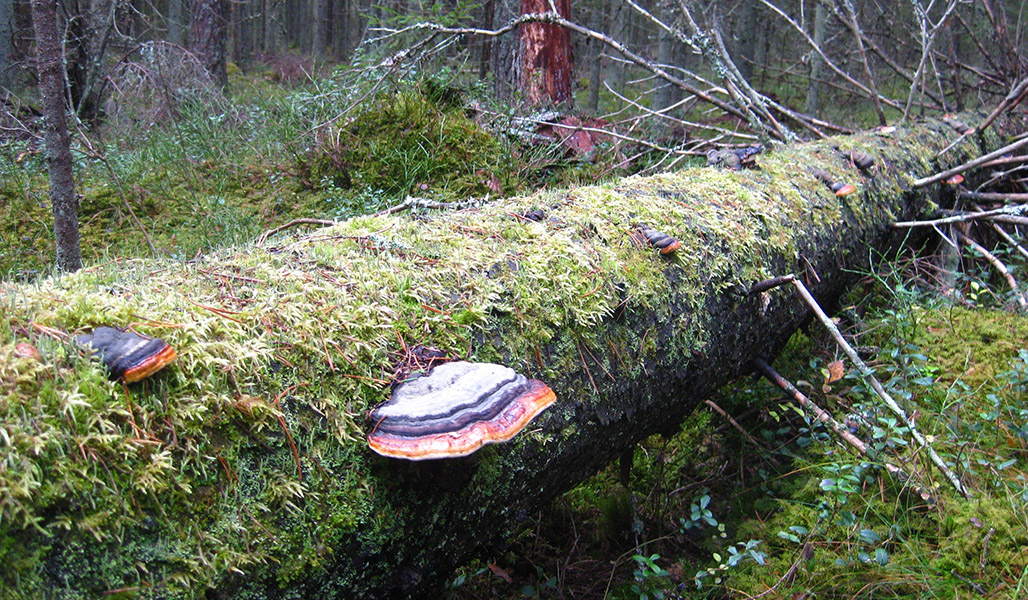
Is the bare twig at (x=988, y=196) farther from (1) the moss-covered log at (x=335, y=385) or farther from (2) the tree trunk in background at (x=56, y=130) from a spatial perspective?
(2) the tree trunk in background at (x=56, y=130)

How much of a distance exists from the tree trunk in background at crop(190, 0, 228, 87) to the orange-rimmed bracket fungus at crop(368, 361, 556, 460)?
11.2 metres

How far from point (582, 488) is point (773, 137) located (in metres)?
4.50

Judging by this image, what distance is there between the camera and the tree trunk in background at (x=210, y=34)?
10.8 meters

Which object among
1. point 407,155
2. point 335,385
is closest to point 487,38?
point 407,155

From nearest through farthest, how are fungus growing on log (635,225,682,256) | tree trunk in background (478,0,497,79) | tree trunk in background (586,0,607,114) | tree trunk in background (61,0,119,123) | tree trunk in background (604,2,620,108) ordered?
1. fungus growing on log (635,225,682,256)
2. tree trunk in background (61,0,119,123)
3. tree trunk in background (478,0,497,79)
4. tree trunk in background (604,2,620,108)
5. tree trunk in background (586,0,607,114)

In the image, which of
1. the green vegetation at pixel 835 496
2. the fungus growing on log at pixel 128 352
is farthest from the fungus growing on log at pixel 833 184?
the fungus growing on log at pixel 128 352

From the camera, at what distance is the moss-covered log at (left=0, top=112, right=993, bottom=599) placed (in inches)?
45.0

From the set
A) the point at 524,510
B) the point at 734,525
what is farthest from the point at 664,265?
the point at 734,525

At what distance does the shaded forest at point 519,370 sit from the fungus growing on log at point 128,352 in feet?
0.08

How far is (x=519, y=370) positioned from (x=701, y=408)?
2313mm

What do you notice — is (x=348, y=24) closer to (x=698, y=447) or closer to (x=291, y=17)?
(x=291, y=17)

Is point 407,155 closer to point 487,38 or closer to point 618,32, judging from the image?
point 487,38

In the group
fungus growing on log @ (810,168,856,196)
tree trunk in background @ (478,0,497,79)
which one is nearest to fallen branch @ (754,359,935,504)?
fungus growing on log @ (810,168,856,196)

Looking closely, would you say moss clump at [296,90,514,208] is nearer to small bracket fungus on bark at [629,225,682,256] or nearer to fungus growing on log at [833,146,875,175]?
fungus growing on log at [833,146,875,175]
